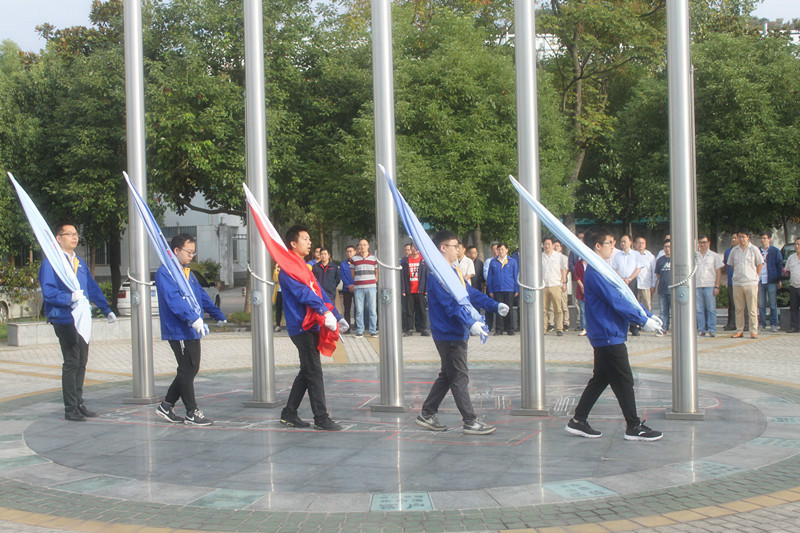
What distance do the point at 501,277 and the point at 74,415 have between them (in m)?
8.96

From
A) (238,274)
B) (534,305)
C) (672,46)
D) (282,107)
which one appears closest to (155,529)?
(534,305)

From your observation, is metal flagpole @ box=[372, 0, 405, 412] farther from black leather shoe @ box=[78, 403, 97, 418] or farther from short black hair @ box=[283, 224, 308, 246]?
black leather shoe @ box=[78, 403, 97, 418]

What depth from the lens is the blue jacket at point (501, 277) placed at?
1526 centimetres

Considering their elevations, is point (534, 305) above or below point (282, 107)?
below

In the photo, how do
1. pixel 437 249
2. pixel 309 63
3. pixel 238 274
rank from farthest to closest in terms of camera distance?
pixel 238 274, pixel 309 63, pixel 437 249

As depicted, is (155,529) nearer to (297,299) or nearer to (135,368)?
(297,299)

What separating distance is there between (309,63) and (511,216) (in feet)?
22.9

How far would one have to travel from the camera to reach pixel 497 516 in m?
4.87

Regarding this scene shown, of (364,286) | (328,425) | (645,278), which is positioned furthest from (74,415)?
(645,278)

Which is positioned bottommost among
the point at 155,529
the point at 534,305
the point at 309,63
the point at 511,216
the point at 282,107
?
the point at 155,529

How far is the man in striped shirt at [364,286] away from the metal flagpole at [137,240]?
6.82 metres

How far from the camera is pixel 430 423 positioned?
728cm

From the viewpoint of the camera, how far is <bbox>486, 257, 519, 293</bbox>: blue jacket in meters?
15.3

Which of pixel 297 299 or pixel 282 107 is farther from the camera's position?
pixel 282 107
